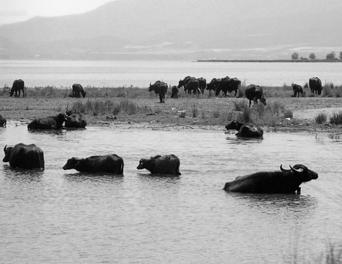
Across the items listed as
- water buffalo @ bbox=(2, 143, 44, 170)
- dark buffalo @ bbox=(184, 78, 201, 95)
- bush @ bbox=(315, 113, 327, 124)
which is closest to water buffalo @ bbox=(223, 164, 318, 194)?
water buffalo @ bbox=(2, 143, 44, 170)

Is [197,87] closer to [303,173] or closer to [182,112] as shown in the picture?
[182,112]

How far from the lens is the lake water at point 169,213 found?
12.9 m

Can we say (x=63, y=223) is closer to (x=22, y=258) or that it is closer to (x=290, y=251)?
(x=22, y=258)

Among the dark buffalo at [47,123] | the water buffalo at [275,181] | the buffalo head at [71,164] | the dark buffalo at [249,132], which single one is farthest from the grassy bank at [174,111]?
the water buffalo at [275,181]

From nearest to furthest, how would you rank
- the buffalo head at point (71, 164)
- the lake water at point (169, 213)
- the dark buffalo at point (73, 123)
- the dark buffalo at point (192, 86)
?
1. the lake water at point (169, 213)
2. the buffalo head at point (71, 164)
3. the dark buffalo at point (73, 123)
4. the dark buffalo at point (192, 86)

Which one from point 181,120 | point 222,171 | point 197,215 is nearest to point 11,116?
point 181,120

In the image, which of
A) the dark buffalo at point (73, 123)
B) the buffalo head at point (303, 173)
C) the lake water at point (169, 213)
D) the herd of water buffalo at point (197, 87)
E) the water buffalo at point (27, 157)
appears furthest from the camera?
the herd of water buffalo at point (197, 87)

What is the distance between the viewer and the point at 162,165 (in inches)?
758

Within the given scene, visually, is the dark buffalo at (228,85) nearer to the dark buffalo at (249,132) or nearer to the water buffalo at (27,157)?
the dark buffalo at (249,132)

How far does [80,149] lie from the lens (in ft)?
76.8

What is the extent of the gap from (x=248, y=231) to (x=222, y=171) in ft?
19.2

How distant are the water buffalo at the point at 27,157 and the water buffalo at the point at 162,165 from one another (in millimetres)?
2143

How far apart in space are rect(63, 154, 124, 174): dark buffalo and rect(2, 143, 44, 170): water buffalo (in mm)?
677

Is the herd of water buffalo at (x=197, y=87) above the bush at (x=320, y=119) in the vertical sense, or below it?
above
